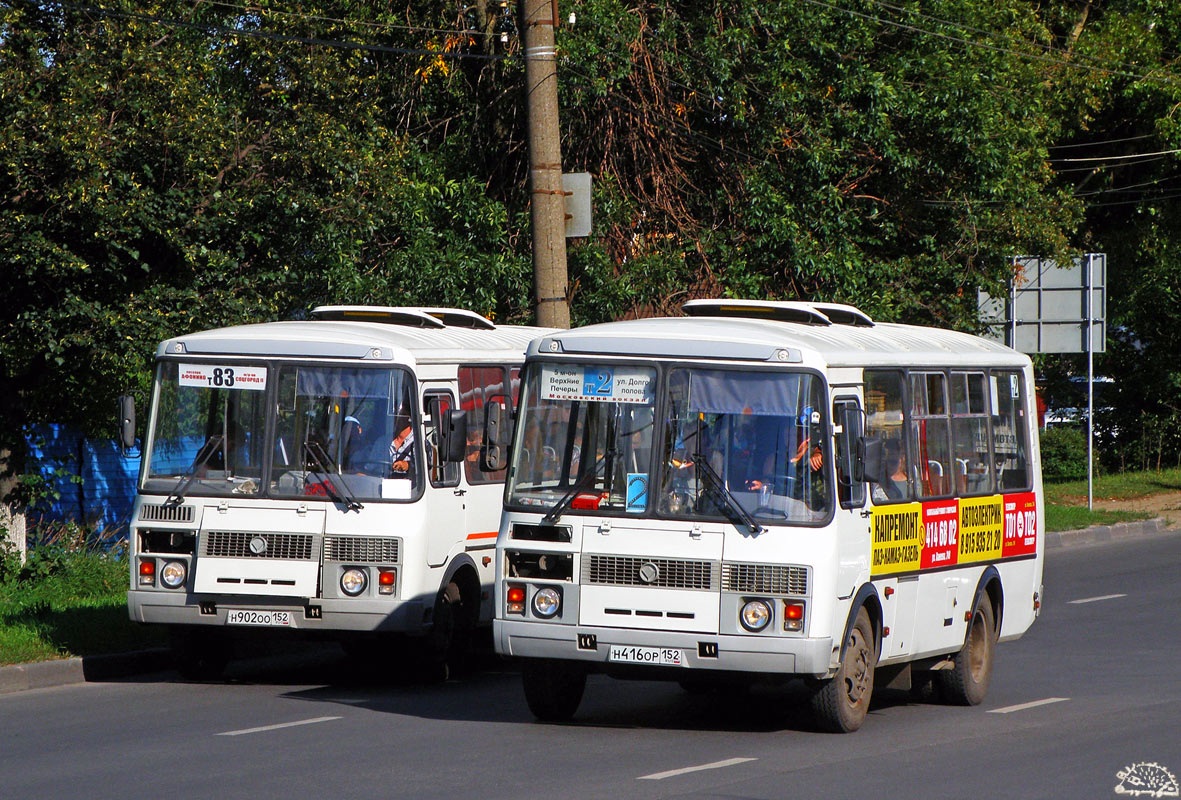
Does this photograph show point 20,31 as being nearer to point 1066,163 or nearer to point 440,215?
point 440,215

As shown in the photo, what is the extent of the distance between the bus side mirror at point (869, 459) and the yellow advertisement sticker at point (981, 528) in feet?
6.24

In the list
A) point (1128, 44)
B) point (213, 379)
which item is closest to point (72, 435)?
point (213, 379)

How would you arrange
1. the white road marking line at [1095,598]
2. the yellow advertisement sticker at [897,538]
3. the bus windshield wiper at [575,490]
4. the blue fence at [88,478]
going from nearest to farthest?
1. the bus windshield wiper at [575,490]
2. the yellow advertisement sticker at [897,538]
3. the white road marking line at [1095,598]
4. the blue fence at [88,478]

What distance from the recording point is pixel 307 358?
12.4 metres

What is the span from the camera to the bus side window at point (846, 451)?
991 centimetres

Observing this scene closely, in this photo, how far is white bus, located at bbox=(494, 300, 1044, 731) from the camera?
380 inches

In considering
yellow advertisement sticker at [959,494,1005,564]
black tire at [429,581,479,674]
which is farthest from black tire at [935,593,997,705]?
black tire at [429,581,479,674]

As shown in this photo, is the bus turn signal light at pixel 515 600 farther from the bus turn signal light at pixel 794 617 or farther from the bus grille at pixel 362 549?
the bus grille at pixel 362 549

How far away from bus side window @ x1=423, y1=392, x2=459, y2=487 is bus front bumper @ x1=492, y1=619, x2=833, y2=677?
2893mm

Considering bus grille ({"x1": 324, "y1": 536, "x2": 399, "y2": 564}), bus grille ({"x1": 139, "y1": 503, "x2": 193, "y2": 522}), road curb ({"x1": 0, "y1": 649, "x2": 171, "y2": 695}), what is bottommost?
road curb ({"x1": 0, "y1": 649, "x2": 171, "y2": 695})

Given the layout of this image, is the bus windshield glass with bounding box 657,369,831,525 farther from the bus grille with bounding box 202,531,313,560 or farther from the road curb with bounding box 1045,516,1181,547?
the road curb with bounding box 1045,516,1181,547

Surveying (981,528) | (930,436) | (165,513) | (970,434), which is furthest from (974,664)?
(165,513)

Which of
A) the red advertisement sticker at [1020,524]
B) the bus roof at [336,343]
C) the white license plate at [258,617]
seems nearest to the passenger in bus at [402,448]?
the bus roof at [336,343]

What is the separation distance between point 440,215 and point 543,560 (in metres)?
11.7
